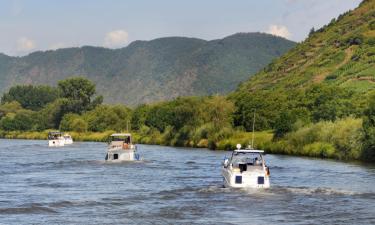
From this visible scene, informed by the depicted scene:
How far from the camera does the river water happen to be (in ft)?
111

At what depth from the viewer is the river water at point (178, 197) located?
33938 mm

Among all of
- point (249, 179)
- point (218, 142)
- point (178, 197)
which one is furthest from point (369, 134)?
point (218, 142)

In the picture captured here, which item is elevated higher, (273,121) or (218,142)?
(273,121)

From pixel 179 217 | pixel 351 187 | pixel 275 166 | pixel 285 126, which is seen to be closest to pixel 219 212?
pixel 179 217

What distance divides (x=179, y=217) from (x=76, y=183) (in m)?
18.5

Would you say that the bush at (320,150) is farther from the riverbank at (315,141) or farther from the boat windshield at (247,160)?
the boat windshield at (247,160)

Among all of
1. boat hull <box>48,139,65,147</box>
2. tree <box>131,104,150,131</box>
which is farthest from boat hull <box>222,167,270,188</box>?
tree <box>131,104,150,131</box>

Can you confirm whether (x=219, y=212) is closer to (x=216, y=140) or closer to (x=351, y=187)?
(x=351, y=187)

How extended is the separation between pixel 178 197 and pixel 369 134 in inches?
1453

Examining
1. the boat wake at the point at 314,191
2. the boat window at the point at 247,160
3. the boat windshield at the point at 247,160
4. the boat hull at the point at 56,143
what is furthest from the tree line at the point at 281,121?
the boat wake at the point at 314,191

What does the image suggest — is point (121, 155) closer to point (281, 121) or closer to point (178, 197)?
point (281, 121)

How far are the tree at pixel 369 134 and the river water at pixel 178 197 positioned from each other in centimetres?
871

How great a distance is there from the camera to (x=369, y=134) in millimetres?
73750

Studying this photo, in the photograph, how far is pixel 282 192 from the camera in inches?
1714
